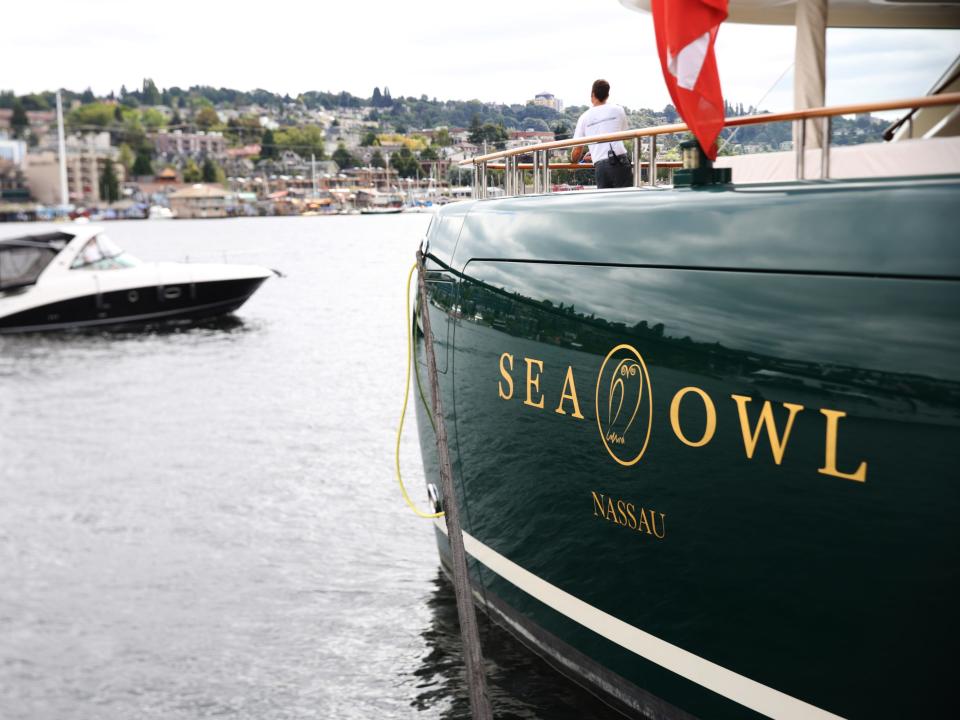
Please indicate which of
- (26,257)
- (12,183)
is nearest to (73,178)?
(12,183)

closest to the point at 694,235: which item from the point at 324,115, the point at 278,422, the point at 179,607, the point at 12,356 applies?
the point at 179,607

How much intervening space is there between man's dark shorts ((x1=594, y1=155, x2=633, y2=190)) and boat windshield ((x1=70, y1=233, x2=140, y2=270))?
70.9 feet

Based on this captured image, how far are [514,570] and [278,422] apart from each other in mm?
10216

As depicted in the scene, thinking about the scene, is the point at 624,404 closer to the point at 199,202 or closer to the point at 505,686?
the point at 505,686

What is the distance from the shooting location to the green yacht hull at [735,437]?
2.89 meters

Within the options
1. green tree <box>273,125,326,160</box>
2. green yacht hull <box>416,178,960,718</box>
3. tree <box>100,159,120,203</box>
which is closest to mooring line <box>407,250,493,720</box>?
green yacht hull <box>416,178,960,718</box>

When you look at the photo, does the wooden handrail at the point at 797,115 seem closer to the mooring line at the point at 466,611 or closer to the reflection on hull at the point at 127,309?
the mooring line at the point at 466,611

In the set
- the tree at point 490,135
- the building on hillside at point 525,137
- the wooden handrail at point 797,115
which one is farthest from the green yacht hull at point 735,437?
the tree at point 490,135

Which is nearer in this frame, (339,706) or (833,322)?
(833,322)

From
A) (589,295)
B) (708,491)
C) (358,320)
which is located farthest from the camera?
(358,320)

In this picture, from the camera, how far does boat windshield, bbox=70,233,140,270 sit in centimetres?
2494

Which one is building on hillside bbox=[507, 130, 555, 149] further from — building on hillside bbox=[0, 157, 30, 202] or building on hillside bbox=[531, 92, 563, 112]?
building on hillside bbox=[0, 157, 30, 202]

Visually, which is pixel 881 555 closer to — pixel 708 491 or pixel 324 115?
pixel 708 491

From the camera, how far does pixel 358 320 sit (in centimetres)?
3088
